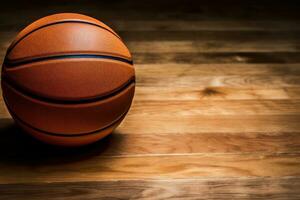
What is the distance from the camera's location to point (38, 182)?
130 cm

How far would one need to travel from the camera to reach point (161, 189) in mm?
1298

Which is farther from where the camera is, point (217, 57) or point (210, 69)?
point (217, 57)

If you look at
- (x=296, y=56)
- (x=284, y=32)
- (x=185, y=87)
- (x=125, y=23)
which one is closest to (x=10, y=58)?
(x=185, y=87)

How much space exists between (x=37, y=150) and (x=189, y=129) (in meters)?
0.54

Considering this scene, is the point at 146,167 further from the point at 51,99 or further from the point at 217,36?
the point at 217,36

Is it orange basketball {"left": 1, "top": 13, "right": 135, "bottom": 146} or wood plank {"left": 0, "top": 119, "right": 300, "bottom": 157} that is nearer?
orange basketball {"left": 1, "top": 13, "right": 135, "bottom": 146}

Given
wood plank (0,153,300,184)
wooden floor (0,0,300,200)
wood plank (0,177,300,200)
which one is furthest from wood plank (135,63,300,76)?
wood plank (0,177,300,200)

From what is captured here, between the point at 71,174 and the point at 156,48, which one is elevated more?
the point at 156,48

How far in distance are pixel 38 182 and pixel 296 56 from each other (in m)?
1.50

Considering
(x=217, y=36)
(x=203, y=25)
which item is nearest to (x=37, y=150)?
(x=217, y=36)

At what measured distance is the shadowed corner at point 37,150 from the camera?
1393 mm

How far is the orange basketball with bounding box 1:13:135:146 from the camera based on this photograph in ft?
4.09

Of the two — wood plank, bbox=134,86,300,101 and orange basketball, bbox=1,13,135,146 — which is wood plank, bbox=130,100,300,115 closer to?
wood plank, bbox=134,86,300,101

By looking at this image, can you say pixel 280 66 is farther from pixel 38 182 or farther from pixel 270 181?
pixel 38 182
